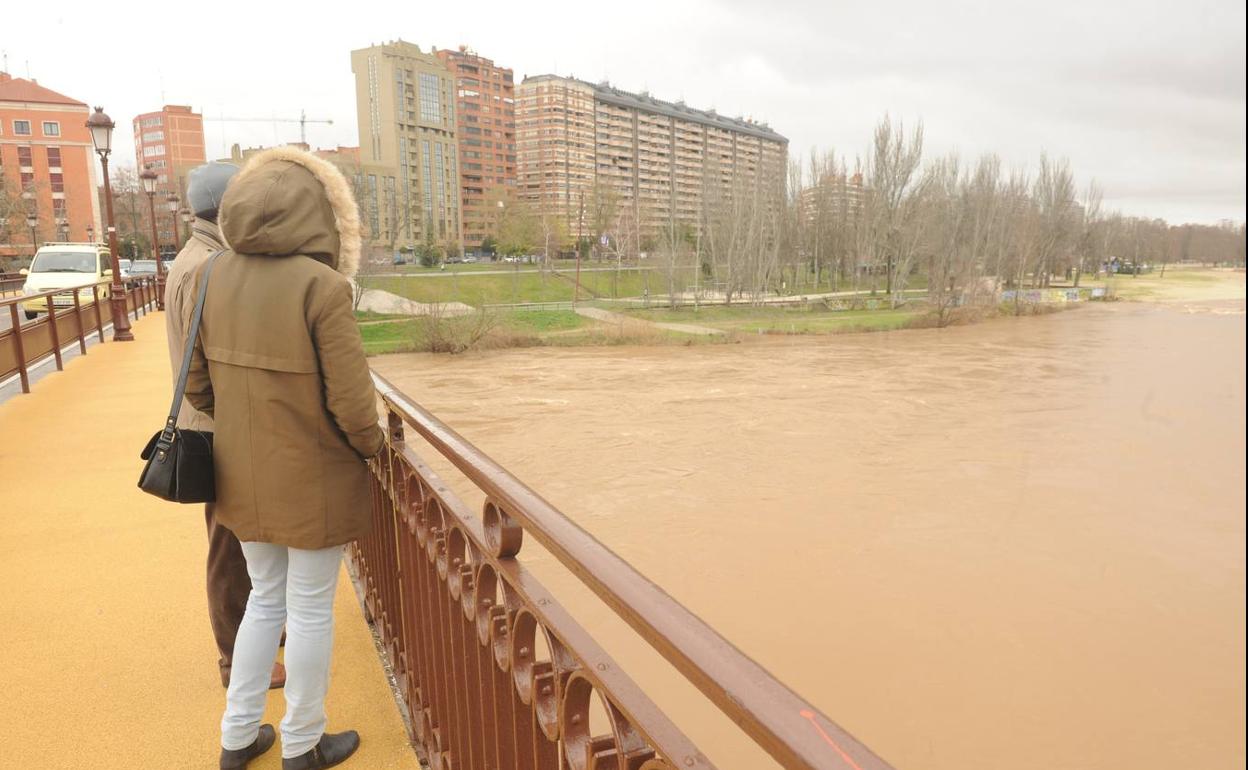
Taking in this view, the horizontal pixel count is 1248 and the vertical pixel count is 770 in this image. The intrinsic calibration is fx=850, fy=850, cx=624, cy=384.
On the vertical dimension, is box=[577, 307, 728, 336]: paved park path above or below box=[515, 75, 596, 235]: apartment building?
below

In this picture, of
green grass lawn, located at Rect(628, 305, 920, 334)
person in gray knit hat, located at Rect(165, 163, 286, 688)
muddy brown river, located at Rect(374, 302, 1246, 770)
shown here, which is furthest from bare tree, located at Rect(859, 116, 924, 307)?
person in gray knit hat, located at Rect(165, 163, 286, 688)

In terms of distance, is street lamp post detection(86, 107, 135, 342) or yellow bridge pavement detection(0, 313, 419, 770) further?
street lamp post detection(86, 107, 135, 342)

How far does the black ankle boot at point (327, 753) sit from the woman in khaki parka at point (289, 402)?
0.22 ft

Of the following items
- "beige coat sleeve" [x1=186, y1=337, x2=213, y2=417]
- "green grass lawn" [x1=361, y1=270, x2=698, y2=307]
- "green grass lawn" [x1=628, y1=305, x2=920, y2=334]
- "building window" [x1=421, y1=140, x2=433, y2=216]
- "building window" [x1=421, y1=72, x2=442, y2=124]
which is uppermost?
"building window" [x1=421, y1=72, x2=442, y2=124]

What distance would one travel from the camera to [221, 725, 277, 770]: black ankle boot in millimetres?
2184

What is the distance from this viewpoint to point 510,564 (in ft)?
4.64

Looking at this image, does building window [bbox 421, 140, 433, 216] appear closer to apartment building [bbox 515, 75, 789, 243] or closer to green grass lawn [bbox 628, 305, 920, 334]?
apartment building [bbox 515, 75, 789, 243]

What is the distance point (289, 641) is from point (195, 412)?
2.39ft

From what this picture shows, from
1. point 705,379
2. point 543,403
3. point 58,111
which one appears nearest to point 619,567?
point 543,403

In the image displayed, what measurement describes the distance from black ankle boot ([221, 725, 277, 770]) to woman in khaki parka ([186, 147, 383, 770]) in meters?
0.13

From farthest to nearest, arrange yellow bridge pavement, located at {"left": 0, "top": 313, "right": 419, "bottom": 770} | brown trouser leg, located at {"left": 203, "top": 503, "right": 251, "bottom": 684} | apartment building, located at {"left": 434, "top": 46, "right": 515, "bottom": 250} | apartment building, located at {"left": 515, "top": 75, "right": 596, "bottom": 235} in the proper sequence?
apartment building, located at {"left": 434, "top": 46, "right": 515, "bottom": 250} → apartment building, located at {"left": 515, "top": 75, "right": 596, "bottom": 235} → brown trouser leg, located at {"left": 203, "top": 503, "right": 251, "bottom": 684} → yellow bridge pavement, located at {"left": 0, "top": 313, "right": 419, "bottom": 770}

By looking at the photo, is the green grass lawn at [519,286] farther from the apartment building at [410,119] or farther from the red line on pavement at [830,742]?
the red line on pavement at [830,742]

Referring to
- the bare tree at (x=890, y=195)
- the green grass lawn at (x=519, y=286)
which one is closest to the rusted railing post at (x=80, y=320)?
the green grass lawn at (x=519, y=286)

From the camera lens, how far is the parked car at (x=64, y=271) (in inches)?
560
